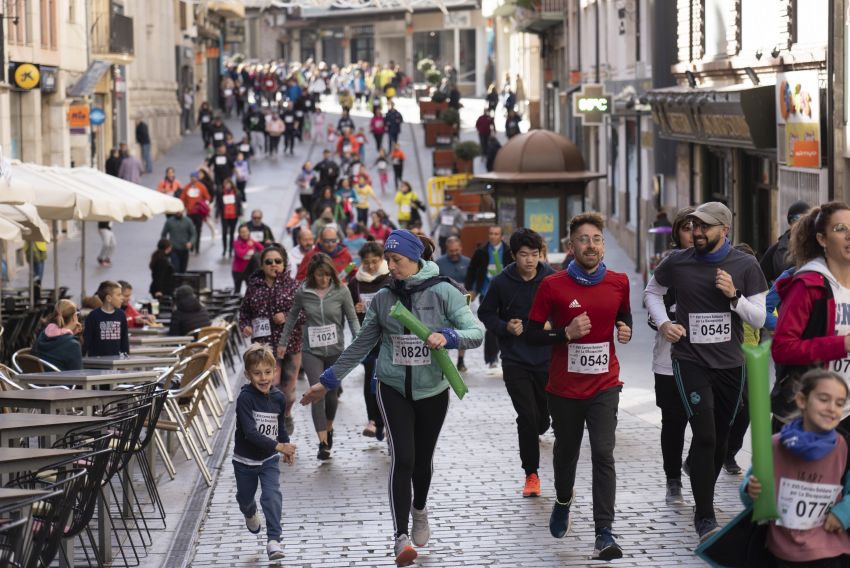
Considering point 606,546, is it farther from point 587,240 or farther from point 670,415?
point 587,240

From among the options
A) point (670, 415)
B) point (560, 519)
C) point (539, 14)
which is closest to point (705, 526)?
point (560, 519)

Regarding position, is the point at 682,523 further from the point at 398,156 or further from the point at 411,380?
the point at 398,156

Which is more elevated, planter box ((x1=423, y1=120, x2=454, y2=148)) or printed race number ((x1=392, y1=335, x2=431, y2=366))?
planter box ((x1=423, y1=120, x2=454, y2=148))

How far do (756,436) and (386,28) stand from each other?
92936 mm

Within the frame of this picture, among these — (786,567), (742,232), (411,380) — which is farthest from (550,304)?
(742,232)

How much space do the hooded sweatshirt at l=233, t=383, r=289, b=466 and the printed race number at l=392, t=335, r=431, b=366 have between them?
95cm

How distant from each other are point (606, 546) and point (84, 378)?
452cm

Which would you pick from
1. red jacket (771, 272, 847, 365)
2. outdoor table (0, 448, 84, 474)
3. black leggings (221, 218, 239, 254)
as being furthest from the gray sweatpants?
black leggings (221, 218, 239, 254)

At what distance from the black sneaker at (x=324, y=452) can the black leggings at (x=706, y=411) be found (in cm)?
430

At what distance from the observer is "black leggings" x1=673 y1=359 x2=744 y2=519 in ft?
29.8

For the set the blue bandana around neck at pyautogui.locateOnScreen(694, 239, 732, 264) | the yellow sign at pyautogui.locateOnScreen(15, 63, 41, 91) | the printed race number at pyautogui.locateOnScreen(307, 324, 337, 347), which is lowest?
the printed race number at pyautogui.locateOnScreen(307, 324, 337, 347)

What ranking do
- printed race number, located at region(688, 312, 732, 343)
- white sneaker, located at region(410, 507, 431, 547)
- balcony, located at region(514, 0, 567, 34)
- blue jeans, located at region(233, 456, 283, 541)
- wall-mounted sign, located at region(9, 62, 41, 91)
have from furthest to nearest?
balcony, located at region(514, 0, 567, 34)
wall-mounted sign, located at region(9, 62, 41, 91)
blue jeans, located at region(233, 456, 283, 541)
white sneaker, located at region(410, 507, 431, 547)
printed race number, located at region(688, 312, 732, 343)

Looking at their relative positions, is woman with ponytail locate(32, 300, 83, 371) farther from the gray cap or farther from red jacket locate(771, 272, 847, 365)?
red jacket locate(771, 272, 847, 365)

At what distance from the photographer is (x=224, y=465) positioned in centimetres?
1289
